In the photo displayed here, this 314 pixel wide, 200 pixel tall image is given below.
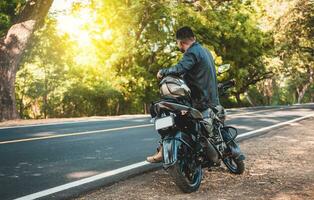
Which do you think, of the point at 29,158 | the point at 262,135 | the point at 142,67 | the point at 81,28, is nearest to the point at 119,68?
the point at 142,67

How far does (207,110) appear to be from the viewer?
505 cm

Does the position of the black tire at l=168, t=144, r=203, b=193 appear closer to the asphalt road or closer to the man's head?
the man's head

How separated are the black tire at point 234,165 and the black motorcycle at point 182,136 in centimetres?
50

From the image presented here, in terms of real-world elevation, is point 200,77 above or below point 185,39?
below

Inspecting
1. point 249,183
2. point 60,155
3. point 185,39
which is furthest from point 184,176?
point 60,155

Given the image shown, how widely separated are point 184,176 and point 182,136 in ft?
1.52

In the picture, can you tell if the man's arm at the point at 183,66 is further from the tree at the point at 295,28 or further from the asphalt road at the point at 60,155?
the tree at the point at 295,28

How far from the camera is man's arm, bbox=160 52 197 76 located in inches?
184

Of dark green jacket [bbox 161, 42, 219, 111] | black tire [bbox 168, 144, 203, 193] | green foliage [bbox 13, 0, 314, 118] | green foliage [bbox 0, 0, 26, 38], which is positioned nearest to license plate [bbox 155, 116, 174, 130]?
black tire [bbox 168, 144, 203, 193]

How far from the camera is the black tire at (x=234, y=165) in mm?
5571

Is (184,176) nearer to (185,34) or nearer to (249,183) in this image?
(249,183)

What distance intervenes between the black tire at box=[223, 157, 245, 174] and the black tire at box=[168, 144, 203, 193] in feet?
2.81

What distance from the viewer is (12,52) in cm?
1638

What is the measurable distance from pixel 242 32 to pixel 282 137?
1000 inches
